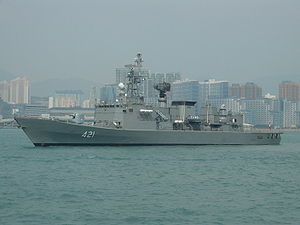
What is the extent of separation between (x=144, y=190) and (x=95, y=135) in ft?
64.3

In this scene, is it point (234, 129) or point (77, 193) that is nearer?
point (77, 193)

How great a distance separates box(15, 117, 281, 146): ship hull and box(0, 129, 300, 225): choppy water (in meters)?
3.75

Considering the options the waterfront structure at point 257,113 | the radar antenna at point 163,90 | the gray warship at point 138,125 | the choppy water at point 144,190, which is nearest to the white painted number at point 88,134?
the gray warship at point 138,125

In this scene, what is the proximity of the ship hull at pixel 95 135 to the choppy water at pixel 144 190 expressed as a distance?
12.3 ft

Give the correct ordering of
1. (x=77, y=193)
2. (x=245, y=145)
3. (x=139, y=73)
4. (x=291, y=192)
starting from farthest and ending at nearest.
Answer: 1. (x=245, y=145)
2. (x=139, y=73)
3. (x=291, y=192)
4. (x=77, y=193)

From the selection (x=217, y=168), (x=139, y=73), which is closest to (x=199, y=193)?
(x=217, y=168)

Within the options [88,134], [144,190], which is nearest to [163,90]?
[88,134]

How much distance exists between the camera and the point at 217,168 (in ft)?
99.7

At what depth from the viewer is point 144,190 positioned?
70.8 ft

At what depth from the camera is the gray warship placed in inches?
1561

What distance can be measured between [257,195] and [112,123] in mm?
22794

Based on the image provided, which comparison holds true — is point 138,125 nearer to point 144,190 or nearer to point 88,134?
point 88,134

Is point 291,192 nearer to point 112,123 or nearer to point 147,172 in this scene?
point 147,172

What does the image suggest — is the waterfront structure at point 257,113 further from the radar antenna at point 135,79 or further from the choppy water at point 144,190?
the choppy water at point 144,190
